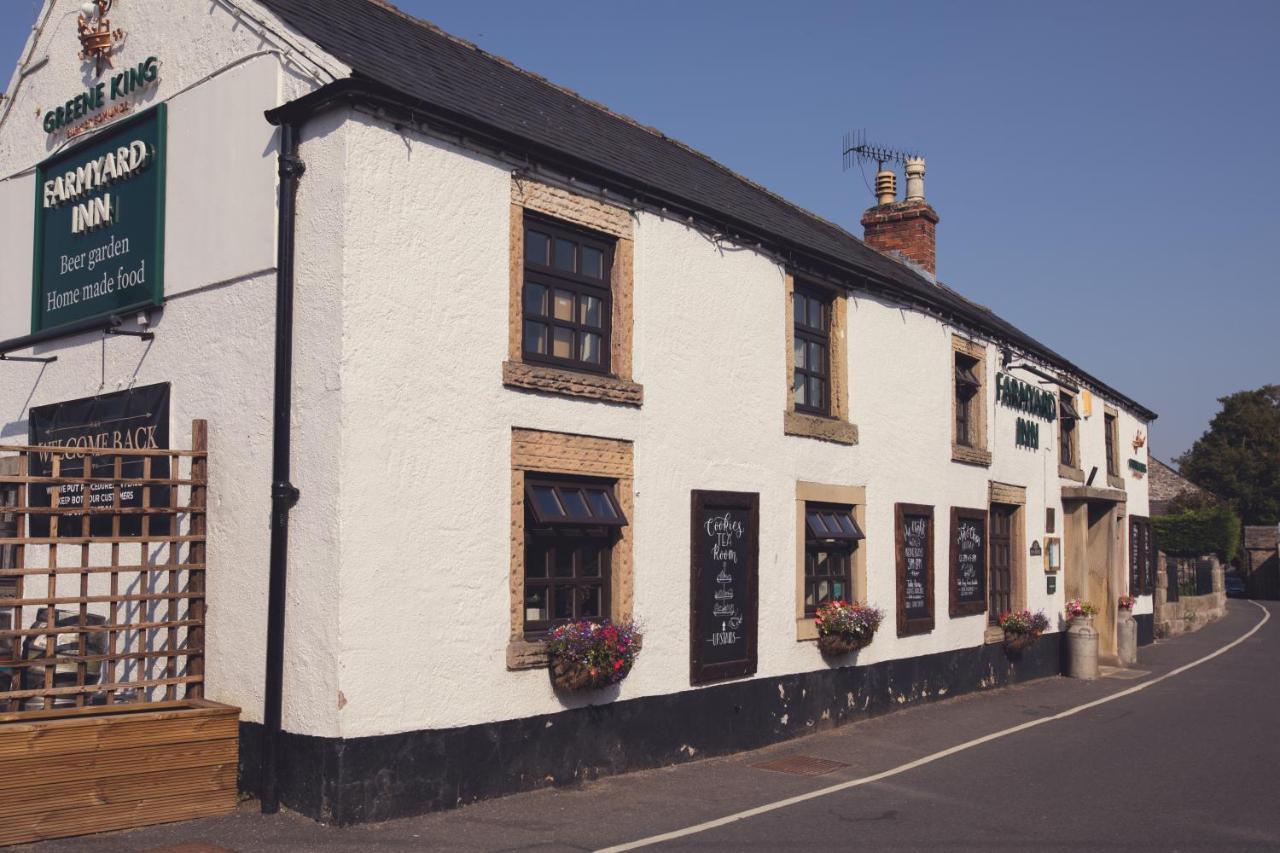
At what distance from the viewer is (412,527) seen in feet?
28.9

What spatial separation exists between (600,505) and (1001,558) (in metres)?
10.5

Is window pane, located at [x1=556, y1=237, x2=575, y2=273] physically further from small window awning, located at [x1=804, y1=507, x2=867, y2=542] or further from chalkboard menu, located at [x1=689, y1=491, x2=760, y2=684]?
small window awning, located at [x1=804, y1=507, x2=867, y2=542]

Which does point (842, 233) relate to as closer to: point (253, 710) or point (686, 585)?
point (686, 585)

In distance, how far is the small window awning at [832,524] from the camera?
13.5 meters

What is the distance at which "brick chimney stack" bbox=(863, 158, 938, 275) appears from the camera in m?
22.0

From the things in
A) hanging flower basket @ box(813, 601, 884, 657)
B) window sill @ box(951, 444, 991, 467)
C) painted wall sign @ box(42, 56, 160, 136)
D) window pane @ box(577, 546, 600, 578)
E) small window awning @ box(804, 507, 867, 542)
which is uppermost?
painted wall sign @ box(42, 56, 160, 136)

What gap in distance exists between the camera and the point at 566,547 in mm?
10438

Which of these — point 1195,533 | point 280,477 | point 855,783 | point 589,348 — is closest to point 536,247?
point 589,348

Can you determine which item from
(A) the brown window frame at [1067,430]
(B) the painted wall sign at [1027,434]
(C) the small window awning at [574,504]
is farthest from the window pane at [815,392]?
(A) the brown window frame at [1067,430]

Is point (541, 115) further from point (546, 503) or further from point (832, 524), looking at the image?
point (832, 524)

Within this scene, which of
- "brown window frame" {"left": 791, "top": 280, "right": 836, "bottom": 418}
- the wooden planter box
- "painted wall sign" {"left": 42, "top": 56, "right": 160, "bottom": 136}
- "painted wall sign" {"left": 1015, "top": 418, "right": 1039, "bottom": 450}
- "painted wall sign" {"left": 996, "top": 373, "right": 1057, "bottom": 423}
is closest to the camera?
the wooden planter box

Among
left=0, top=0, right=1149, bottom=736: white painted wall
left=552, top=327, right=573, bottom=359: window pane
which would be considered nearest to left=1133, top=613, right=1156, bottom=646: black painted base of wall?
left=0, top=0, right=1149, bottom=736: white painted wall

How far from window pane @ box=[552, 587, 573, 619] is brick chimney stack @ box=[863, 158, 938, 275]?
13570 mm

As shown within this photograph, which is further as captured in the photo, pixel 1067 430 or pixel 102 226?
pixel 1067 430
